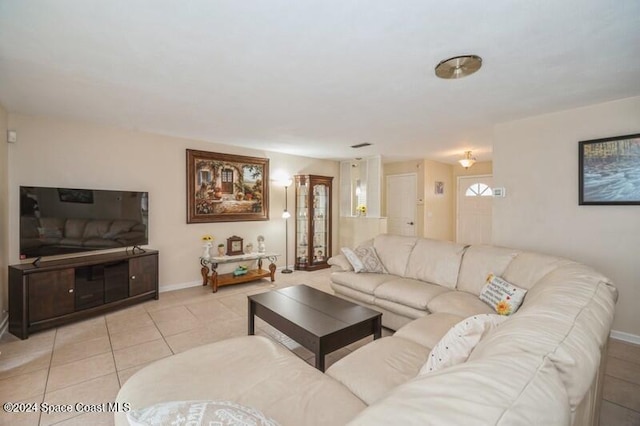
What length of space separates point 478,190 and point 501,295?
17.4ft

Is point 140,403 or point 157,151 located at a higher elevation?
point 157,151

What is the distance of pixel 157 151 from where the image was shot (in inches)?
165

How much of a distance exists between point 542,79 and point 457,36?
1.12 meters

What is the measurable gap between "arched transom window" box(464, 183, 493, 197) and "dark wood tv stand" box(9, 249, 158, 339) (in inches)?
265

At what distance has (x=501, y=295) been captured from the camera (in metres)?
2.34

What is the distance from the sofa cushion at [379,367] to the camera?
1348mm

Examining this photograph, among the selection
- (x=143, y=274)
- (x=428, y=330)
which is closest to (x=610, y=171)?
(x=428, y=330)

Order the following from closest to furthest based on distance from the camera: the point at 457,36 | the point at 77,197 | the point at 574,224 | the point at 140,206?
the point at 457,36, the point at 574,224, the point at 77,197, the point at 140,206

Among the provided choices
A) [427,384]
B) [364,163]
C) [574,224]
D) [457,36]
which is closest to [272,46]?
[457,36]

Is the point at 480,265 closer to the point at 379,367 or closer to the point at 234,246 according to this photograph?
the point at 379,367

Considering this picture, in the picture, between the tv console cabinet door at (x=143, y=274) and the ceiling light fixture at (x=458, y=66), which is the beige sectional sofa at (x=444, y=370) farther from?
the tv console cabinet door at (x=143, y=274)

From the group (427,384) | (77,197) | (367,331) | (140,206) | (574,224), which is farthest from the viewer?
(140,206)

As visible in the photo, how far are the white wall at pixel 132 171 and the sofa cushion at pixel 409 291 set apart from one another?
116 inches

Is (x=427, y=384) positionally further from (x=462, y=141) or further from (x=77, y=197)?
(x=462, y=141)
